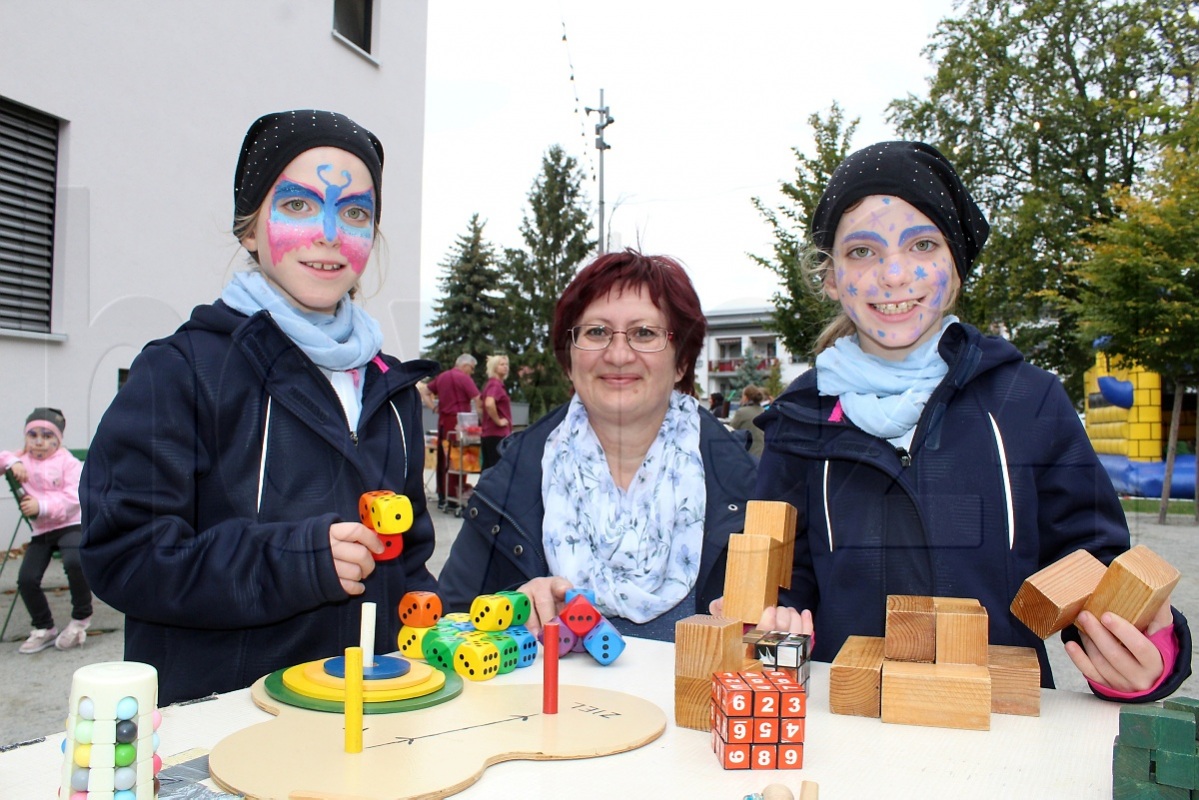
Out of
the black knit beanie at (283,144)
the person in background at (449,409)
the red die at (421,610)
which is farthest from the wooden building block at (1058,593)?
the person in background at (449,409)

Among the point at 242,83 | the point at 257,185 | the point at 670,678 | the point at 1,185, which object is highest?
the point at 242,83

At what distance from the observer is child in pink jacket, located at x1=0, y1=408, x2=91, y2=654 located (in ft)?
14.3

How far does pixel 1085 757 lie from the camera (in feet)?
3.76

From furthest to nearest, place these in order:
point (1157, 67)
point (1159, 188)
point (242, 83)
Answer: point (1157, 67)
point (1159, 188)
point (242, 83)

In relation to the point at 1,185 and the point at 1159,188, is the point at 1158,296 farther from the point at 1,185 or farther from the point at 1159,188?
the point at 1,185

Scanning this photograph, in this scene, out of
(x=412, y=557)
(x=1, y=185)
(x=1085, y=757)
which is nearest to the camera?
(x=1085, y=757)

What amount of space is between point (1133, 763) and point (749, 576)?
0.57 metres

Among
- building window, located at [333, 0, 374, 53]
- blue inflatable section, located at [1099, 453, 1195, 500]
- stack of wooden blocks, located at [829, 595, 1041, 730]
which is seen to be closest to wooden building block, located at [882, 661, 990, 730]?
stack of wooden blocks, located at [829, 595, 1041, 730]

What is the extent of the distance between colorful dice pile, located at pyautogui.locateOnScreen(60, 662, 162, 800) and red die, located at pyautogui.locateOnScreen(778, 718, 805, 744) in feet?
2.31

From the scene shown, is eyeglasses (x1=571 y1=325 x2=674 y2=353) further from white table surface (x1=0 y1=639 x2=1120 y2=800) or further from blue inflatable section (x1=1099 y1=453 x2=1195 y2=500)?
blue inflatable section (x1=1099 y1=453 x2=1195 y2=500)

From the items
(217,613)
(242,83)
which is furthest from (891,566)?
(242,83)

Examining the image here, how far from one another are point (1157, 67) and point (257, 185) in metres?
23.5

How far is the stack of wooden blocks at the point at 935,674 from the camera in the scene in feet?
4.12

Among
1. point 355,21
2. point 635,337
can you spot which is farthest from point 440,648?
point 355,21
